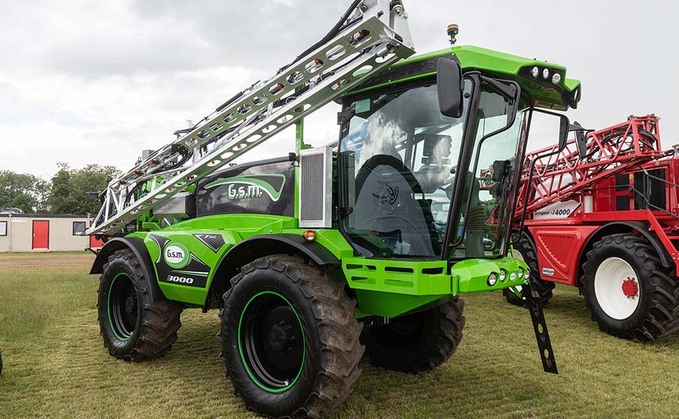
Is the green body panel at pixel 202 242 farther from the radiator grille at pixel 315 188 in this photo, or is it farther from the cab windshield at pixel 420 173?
the cab windshield at pixel 420 173

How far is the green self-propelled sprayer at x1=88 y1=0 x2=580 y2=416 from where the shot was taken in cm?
341

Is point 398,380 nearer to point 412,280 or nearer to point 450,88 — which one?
point 412,280

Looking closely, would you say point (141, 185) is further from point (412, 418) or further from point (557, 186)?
point (557, 186)

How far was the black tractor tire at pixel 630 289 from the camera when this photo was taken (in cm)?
596

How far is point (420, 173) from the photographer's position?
365cm

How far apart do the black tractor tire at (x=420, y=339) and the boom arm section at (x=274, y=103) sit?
6.71ft

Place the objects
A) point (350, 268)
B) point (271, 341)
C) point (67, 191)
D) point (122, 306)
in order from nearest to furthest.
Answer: point (350, 268)
point (271, 341)
point (122, 306)
point (67, 191)

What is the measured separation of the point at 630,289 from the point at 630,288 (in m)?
0.01

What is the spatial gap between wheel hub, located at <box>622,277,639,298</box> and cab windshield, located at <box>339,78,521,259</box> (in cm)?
355

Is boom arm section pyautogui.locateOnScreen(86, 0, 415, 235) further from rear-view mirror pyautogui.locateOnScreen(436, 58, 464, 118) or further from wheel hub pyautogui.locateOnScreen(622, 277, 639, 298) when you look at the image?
wheel hub pyautogui.locateOnScreen(622, 277, 639, 298)

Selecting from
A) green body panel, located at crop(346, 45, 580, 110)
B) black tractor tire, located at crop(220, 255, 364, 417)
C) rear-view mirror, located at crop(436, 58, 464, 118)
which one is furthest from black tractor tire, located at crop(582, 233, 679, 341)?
rear-view mirror, located at crop(436, 58, 464, 118)

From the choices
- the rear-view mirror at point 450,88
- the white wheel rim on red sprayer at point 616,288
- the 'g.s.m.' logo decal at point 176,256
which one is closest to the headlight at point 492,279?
the rear-view mirror at point 450,88

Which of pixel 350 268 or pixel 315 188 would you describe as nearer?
pixel 350 268

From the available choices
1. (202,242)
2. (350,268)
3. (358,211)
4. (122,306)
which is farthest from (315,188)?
(122,306)
